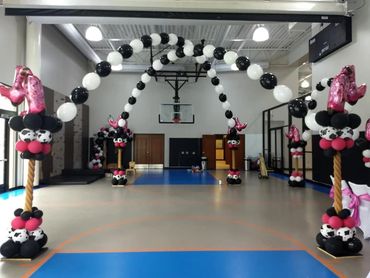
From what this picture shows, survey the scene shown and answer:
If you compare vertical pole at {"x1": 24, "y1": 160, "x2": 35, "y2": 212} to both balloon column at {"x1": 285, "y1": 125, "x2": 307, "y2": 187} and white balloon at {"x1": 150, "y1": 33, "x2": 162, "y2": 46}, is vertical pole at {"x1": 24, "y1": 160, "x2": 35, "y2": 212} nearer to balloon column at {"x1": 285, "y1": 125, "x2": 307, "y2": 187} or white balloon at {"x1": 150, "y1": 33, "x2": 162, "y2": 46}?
white balloon at {"x1": 150, "y1": 33, "x2": 162, "y2": 46}

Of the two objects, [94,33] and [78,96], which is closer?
[78,96]

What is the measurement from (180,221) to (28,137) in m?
2.80

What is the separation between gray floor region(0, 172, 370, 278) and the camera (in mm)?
3721

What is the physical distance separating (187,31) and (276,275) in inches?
373

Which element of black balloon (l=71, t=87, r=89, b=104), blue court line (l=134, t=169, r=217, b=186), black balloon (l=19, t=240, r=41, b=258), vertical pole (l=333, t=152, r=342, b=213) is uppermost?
black balloon (l=71, t=87, r=89, b=104)

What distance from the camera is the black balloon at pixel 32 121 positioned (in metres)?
3.36

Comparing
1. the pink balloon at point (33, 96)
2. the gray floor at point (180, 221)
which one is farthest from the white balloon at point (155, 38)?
the gray floor at point (180, 221)

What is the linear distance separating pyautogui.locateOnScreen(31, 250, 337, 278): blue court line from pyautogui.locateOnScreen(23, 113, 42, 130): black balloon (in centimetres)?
157

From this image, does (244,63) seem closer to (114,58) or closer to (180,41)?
(114,58)

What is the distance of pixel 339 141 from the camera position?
3455 mm

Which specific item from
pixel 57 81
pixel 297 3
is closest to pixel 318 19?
pixel 297 3

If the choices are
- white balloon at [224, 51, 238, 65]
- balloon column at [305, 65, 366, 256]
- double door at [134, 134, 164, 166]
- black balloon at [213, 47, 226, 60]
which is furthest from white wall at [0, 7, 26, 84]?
double door at [134, 134, 164, 166]

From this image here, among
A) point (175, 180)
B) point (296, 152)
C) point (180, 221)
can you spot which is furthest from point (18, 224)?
point (296, 152)

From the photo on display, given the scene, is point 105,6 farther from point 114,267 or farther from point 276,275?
point 276,275
